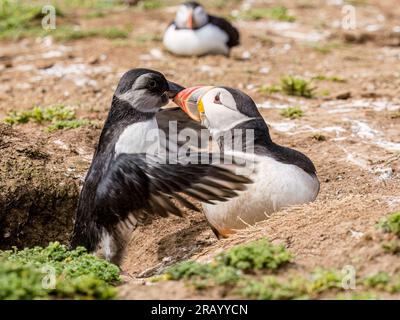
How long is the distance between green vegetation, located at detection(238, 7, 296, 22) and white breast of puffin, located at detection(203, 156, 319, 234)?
1163 cm

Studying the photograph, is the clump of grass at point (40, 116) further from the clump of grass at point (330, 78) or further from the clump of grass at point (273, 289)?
the clump of grass at point (273, 289)

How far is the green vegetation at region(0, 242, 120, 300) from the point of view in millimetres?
4441

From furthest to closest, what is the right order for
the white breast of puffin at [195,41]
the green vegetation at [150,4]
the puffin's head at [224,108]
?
the green vegetation at [150,4], the white breast of puffin at [195,41], the puffin's head at [224,108]

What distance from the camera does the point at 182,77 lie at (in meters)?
11.9

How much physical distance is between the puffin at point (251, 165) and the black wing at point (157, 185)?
260 mm

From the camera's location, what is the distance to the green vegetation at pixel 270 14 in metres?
17.5

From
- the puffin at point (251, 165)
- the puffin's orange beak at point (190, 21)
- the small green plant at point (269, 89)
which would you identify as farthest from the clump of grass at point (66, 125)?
the puffin's orange beak at point (190, 21)

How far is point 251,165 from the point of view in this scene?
20.3 ft

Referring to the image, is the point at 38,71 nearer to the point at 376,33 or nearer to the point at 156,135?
the point at 156,135

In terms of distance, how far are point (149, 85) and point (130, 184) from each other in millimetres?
1327

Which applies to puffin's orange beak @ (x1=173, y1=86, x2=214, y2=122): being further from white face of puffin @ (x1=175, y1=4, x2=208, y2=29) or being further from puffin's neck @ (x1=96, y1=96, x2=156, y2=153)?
white face of puffin @ (x1=175, y1=4, x2=208, y2=29)

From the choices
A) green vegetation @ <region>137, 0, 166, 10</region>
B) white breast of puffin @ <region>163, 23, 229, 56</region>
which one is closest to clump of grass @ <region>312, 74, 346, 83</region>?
white breast of puffin @ <region>163, 23, 229, 56</region>

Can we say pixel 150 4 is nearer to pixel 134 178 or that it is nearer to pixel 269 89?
pixel 269 89

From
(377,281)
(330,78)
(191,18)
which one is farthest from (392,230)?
(191,18)
